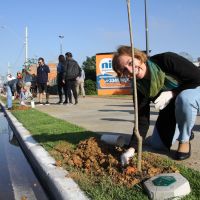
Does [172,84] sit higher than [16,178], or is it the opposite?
[172,84]

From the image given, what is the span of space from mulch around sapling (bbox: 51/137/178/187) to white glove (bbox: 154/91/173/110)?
552mm

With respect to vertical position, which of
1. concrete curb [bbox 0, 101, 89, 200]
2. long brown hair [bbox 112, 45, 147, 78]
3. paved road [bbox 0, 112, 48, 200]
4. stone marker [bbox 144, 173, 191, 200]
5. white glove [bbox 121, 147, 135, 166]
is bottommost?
paved road [bbox 0, 112, 48, 200]

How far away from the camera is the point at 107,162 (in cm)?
423

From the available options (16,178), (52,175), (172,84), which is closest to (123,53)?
(172,84)

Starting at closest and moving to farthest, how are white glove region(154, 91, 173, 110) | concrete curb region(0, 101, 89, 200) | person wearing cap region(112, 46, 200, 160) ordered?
concrete curb region(0, 101, 89, 200), person wearing cap region(112, 46, 200, 160), white glove region(154, 91, 173, 110)

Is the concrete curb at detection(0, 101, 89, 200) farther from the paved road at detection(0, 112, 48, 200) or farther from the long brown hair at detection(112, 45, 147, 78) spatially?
the long brown hair at detection(112, 45, 147, 78)

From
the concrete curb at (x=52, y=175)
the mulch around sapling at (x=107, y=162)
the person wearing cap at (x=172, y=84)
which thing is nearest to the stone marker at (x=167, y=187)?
the mulch around sapling at (x=107, y=162)

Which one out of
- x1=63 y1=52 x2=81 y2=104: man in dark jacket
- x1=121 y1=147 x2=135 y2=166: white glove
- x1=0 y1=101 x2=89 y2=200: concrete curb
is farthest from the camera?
x1=63 y1=52 x2=81 y2=104: man in dark jacket

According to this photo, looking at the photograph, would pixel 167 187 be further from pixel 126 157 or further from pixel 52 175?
pixel 52 175

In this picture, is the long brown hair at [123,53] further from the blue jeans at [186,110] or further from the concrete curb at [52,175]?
the concrete curb at [52,175]

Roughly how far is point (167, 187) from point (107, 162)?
1.20m

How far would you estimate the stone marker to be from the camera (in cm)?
307

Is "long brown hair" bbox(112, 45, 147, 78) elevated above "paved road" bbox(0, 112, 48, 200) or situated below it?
above

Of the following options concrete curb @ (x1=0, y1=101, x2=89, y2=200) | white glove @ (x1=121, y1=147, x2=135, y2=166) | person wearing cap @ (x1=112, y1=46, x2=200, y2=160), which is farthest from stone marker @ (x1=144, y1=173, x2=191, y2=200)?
person wearing cap @ (x1=112, y1=46, x2=200, y2=160)
